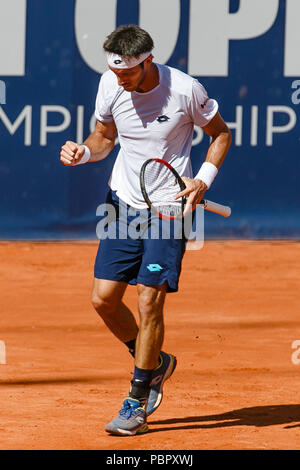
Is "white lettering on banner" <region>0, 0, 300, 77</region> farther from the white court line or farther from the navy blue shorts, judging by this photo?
the navy blue shorts

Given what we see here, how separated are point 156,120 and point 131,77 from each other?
255 millimetres

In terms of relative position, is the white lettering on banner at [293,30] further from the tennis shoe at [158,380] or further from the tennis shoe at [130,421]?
the tennis shoe at [130,421]

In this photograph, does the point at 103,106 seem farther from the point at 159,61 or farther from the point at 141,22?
the point at 141,22

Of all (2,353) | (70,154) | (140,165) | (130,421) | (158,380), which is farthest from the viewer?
(2,353)

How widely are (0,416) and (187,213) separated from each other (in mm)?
1349

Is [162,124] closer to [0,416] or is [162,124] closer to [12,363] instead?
[0,416]

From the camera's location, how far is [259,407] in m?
4.86

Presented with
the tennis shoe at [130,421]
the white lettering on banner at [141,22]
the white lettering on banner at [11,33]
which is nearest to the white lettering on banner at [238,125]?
the white lettering on banner at [141,22]

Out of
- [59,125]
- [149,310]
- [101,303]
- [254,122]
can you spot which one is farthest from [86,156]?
[254,122]

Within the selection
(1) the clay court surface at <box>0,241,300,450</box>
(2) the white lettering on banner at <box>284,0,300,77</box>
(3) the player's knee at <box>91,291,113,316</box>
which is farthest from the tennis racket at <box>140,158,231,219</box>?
(2) the white lettering on banner at <box>284,0,300,77</box>

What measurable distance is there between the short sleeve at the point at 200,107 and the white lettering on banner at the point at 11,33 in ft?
20.1

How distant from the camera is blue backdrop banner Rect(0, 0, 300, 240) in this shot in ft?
33.3

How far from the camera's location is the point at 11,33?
1020cm
